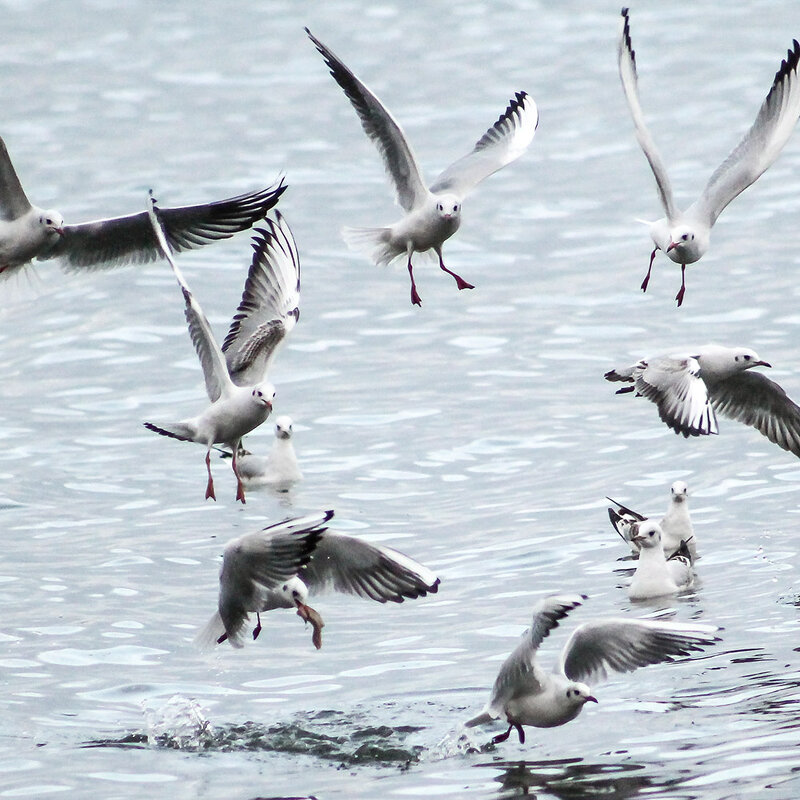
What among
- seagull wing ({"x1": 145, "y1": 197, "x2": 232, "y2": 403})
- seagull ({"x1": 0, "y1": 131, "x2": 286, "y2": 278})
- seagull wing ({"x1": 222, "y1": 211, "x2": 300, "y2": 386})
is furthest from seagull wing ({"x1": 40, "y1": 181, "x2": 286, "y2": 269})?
seagull wing ({"x1": 222, "y1": 211, "x2": 300, "y2": 386})

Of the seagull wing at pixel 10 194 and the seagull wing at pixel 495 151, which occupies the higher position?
the seagull wing at pixel 495 151

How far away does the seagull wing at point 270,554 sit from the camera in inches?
385

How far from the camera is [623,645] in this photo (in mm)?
10359

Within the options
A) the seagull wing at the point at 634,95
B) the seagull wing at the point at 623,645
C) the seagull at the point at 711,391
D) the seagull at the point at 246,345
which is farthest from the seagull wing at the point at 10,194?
the seagull wing at the point at 623,645

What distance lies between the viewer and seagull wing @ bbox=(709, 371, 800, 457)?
13.2 meters

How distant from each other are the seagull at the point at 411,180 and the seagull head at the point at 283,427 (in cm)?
417

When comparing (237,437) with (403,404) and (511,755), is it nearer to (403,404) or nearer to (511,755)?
(511,755)

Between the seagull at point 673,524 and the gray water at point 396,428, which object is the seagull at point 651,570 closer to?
the gray water at point 396,428

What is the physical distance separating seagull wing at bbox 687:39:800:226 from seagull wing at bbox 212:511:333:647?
3.64m

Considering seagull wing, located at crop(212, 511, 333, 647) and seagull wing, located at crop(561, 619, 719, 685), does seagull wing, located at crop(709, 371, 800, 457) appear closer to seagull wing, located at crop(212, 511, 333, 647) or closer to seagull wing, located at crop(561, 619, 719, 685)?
seagull wing, located at crop(561, 619, 719, 685)

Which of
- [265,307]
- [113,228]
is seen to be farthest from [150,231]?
[265,307]

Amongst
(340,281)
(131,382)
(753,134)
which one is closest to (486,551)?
(753,134)

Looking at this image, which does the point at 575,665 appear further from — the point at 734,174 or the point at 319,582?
the point at 734,174

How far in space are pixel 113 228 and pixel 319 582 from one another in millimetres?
2823
